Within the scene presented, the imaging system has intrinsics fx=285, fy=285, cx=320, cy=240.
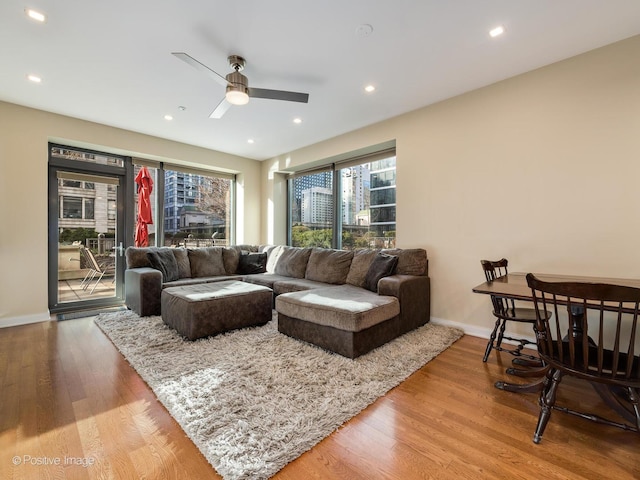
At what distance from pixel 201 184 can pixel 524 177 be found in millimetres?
5184

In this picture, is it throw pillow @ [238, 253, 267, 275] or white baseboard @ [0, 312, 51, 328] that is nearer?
white baseboard @ [0, 312, 51, 328]

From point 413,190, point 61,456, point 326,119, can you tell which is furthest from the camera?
point 326,119

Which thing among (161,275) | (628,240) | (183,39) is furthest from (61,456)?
(628,240)

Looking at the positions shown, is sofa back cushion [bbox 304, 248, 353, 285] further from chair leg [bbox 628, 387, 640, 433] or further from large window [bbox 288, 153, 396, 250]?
chair leg [bbox 628, 387, 640, 433]

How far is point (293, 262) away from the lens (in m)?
4.60

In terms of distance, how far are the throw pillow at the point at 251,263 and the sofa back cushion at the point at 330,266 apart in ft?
3.44

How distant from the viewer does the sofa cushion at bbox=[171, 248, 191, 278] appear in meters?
4.38

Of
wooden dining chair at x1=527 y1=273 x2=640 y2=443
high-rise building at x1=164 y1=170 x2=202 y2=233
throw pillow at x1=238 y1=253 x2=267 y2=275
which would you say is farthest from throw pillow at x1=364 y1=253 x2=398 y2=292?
high-rise building at x1=164 y1=170 x2=202 y2=233

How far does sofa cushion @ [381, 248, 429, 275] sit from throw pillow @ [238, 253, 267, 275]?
2529 millimetres

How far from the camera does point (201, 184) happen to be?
5.60 meters

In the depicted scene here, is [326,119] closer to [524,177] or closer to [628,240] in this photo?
[524,177]

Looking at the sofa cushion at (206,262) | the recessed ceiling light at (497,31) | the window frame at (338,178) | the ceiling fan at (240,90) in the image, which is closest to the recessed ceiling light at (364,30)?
the ceiling fan at (240,90)

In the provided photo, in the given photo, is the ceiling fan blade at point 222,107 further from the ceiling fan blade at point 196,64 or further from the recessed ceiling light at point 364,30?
the recessed ceiling light at point 364,30

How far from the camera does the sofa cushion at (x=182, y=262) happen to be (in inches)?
172
